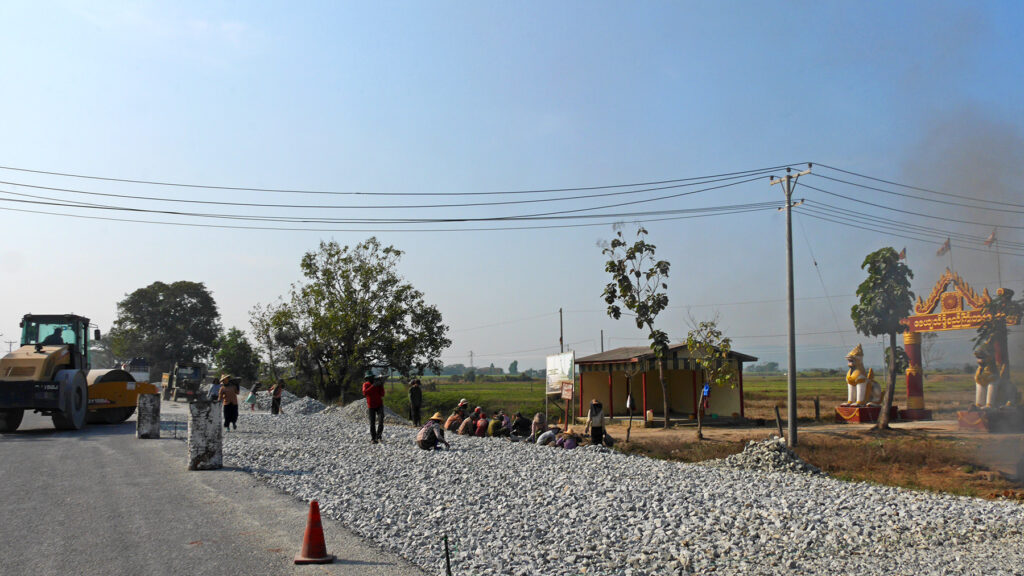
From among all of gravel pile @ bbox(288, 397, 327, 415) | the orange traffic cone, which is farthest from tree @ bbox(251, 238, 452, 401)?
the orange traffic cone

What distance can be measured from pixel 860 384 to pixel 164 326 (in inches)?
2944

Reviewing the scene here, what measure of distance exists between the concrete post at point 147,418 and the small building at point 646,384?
1806 centimetres

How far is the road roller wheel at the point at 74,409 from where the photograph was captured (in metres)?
20.3

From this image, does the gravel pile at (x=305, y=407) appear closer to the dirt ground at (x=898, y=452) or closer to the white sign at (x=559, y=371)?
the white sign at (x=559, y=371)

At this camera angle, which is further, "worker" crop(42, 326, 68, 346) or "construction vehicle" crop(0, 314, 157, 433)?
"worker" crop(42, 326, 68, 346)

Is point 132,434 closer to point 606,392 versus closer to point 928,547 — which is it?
point 928,547

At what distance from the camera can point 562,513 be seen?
929 centimetres

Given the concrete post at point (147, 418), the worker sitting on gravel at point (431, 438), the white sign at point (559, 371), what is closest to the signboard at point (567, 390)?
the white sign at point (559, 371)

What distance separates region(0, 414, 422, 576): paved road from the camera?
22.7 ft

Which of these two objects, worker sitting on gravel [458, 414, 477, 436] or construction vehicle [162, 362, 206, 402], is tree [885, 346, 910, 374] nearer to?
worker sitting on gravel [458, 414, 477, 436]

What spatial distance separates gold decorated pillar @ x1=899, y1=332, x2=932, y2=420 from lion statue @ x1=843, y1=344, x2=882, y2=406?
48.2 inches

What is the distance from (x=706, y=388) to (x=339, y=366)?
24088mm

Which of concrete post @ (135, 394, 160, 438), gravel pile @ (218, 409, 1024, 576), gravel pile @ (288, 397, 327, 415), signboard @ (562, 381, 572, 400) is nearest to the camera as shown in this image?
gravel pile @ (218, 409, 1024, 576)

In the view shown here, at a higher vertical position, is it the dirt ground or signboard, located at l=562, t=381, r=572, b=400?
signboard, located at l=562, t=381, r=572, b=400
